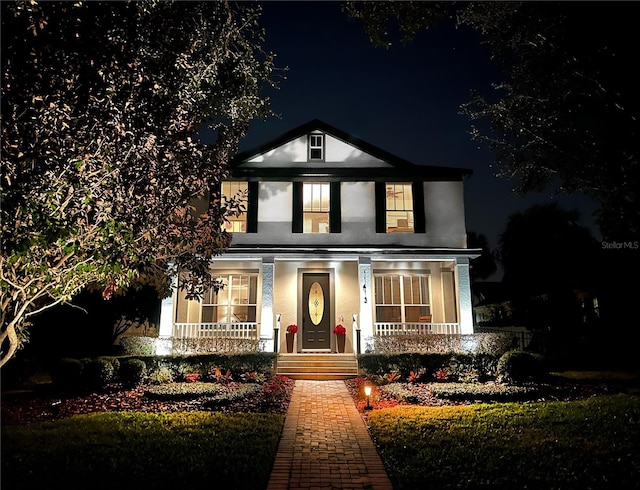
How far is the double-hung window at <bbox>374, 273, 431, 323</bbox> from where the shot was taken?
17.0 meters

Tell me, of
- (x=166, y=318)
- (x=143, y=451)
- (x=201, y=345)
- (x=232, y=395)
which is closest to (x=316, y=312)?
(x=201, y=345)

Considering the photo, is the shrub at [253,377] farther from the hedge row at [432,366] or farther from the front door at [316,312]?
the front door at [316,312]

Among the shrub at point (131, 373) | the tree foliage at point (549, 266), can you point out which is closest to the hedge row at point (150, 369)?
the shrub at point (131, 373)

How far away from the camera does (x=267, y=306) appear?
50.1ft

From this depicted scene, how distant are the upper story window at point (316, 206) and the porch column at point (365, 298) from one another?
207 centimetres

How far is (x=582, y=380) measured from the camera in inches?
504

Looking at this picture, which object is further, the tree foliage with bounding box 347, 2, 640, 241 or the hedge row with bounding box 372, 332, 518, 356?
the hedge row with bounding box 372, 332, 518, 356

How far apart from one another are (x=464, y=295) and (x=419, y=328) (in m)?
1.96

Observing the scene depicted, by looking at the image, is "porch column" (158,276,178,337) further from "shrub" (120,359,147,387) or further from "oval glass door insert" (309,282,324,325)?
"oval glass door insert" (309,282,324,325)

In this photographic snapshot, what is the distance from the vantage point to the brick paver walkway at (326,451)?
557 cm

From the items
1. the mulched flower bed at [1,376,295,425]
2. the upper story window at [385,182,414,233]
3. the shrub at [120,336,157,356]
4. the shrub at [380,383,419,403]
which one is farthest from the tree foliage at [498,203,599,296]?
the shrub at [120,336,157,356]

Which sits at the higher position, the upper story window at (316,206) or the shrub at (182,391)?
the upper story window at (316,206)

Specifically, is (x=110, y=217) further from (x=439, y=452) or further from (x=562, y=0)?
(x=562, y=0)

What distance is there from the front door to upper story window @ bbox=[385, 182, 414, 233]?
318cm
